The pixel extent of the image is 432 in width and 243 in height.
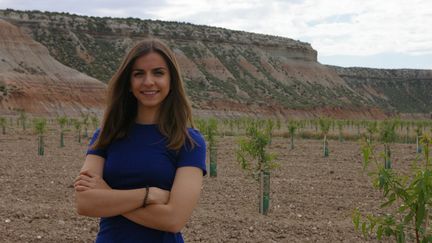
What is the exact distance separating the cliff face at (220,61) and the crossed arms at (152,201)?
241ft

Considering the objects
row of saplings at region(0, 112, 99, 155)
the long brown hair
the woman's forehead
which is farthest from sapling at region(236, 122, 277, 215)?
row of saplings at region(0, 112, 99, 155)

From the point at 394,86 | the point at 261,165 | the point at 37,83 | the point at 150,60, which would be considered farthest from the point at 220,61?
the point at 150,60

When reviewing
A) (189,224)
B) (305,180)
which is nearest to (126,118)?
(189,224)

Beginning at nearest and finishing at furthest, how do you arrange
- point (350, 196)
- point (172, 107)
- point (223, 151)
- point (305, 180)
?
point (172, 107)
point (350, 196)
point (305, 180)
point (223, 151)

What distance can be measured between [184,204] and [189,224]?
5.72 m

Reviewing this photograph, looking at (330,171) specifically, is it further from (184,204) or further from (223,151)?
(184,204)

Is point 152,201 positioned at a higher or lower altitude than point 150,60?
lower

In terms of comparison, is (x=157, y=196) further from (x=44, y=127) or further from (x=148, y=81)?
(x=44, y=127)

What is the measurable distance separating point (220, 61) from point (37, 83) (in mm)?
Answer: 39296

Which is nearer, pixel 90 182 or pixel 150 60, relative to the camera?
pixel 90 182

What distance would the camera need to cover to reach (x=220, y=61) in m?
96.7

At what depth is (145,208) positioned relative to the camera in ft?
8.87

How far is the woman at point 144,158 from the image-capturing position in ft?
8.94

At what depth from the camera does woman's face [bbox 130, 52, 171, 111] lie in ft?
9.60
